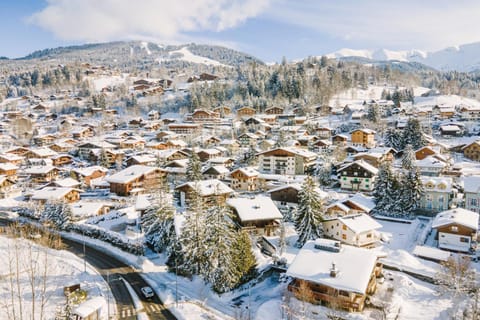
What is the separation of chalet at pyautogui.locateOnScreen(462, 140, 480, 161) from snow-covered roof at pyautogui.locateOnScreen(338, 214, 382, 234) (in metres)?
42.5

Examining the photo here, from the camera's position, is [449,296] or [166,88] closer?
[449,296]

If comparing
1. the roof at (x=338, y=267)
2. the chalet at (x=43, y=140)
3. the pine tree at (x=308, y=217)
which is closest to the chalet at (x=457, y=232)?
the pine tree at (x=308, y=217)

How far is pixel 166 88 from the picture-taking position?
144 meters

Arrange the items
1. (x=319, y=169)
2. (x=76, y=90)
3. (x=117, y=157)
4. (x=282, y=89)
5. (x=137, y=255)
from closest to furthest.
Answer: (x=137, y=255) < (x=319, y=169) < (x=117, y=157) < (x=282, y=89) < (x=76, y=90)

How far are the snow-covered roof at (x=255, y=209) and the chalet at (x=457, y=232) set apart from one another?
51.8 ft

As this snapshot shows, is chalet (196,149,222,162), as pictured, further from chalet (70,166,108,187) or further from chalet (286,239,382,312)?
chalet (286,239,382,312)

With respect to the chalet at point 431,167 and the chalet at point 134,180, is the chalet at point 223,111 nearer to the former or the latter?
the chalet at point 134,180

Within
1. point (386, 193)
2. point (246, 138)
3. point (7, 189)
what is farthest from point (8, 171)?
point (386, 193)

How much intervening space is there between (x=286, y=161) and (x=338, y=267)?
36.8 meters

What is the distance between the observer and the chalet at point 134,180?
163ft

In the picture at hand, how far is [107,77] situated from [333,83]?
4557 inches

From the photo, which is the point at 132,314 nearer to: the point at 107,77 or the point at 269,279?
the point at 269,279

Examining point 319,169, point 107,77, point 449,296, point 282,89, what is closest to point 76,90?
point 107,77

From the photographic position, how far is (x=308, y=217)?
3250 centimetres
